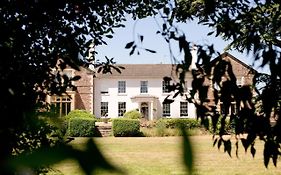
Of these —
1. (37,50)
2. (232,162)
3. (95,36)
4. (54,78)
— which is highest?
(95,36)

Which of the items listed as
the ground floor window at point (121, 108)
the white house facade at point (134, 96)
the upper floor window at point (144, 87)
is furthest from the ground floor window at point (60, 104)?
the upper floor window at point (144, 87)

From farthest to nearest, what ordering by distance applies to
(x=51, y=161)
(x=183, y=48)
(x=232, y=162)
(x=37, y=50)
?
(x=232, y=162), (x=37, y=50), (x=183, y=48), (x=51, y=161)

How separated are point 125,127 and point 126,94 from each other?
56.9 feet

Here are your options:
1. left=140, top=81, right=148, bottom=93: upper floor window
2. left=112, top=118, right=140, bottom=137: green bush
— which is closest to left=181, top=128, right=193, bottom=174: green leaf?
left=112, top=118, right=140, bottom=137: green bush

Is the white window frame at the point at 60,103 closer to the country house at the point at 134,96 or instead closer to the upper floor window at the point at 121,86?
the country house at the point at 134,96

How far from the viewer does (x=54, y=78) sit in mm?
3150

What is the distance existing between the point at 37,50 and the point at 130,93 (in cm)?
4693

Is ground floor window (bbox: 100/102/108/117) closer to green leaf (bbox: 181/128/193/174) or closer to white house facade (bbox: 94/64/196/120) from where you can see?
white house facade (bbox: 94/64/196/120)

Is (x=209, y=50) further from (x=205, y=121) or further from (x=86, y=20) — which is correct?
(x=86, y=20)

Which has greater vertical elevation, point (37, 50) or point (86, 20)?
point (86, 20)

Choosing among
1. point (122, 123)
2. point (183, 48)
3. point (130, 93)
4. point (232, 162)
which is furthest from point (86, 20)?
point (130, 93)

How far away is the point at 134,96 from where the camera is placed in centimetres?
4969

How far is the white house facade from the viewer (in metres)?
48.8

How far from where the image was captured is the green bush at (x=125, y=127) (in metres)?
32.8
